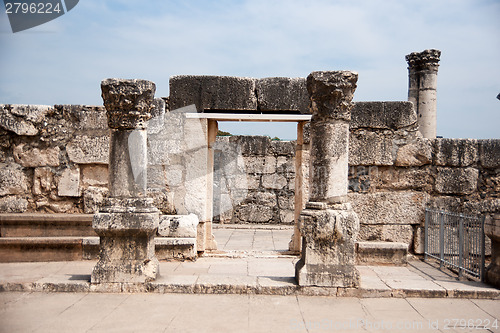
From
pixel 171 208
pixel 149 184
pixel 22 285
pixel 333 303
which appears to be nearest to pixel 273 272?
pixel 333 303

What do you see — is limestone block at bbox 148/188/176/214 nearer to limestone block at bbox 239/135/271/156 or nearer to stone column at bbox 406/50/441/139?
limestone block at bbox 239/135/271/156

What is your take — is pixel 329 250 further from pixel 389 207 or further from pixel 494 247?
pixel 389 207

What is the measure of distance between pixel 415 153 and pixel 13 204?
682cm

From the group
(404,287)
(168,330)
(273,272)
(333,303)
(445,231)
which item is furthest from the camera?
(445,231)

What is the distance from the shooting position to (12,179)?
7648mm

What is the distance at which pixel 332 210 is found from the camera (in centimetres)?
536

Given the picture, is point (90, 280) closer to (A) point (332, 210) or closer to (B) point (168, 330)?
(B) point (168, 330)

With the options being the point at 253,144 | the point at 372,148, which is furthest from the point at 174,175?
the point at 253,144

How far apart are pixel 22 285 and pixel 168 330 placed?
7.46ft

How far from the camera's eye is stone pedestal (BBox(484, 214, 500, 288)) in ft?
18.1

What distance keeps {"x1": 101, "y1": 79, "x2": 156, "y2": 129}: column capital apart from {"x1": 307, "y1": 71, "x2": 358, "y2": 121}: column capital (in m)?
2.08

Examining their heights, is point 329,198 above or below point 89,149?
below

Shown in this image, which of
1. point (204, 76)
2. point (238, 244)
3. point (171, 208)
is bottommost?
point (238, 244)

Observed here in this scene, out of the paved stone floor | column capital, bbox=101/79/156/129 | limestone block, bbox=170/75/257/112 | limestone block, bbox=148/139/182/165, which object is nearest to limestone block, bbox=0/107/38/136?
limestone block, bbox=148/139/182/165
